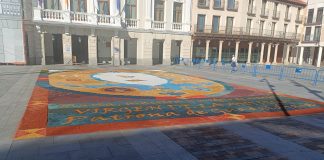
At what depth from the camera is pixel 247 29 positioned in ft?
113

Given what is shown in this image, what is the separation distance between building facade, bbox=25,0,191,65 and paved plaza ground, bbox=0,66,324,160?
12721 millimetres

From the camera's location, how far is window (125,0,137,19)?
985 inches

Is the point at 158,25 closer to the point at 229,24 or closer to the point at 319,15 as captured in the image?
the point at 229,24

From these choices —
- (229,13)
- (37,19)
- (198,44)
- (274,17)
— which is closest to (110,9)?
(37,19)

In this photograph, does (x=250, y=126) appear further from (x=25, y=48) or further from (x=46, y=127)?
(x=25, y=48)

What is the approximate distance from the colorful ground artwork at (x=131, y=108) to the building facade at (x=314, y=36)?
1386 inches

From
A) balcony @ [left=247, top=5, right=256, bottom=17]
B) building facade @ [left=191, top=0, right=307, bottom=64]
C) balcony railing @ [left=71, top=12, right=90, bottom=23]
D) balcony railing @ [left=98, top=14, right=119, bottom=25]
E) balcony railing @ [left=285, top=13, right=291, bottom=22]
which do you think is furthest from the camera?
balcony railing @ [left=285, top=13, right=291, bottom=22]

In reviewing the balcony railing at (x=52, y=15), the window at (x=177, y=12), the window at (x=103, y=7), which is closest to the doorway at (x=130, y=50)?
the window at (x=103, y=7)

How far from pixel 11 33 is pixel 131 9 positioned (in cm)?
1194

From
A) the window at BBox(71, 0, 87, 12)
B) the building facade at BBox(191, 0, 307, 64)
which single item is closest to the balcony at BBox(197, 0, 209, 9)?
the building facade at BBox(191, 0, 307, 64)

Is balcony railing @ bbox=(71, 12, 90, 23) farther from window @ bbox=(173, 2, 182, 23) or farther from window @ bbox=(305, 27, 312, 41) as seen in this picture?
window @ bbox=(305, 27, 312, 41)

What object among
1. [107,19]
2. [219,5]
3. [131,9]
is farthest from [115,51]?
[219,5]

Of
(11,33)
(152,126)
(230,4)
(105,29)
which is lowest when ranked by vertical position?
(152,126)

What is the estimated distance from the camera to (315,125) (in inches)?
271
